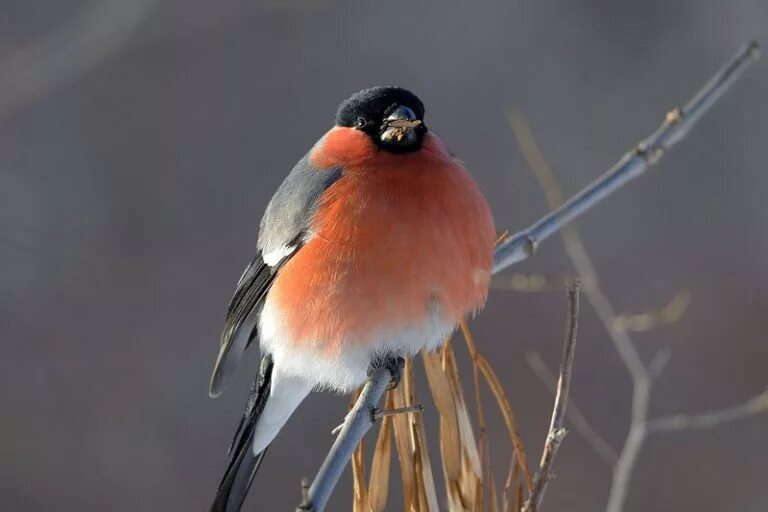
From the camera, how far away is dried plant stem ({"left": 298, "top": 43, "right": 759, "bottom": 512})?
1678 millimetres

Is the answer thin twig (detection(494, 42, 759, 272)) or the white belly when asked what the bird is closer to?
the white belly

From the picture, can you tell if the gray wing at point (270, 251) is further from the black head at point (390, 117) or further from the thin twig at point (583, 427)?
the thin twig at point (583, 427)

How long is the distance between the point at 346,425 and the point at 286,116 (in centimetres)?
435

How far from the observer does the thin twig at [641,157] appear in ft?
6.29

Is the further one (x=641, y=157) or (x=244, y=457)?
(x=244, y=457)

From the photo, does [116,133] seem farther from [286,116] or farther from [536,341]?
[536,341]

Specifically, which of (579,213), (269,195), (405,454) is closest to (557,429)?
(405,454)

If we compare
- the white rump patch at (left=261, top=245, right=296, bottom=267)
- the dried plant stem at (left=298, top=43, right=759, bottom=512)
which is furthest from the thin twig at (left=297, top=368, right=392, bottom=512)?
the white rump patch at (left=261, top=245, right=296, bottom=267)

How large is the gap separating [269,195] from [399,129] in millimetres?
3296

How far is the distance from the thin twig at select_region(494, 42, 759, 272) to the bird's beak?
15.4 inches

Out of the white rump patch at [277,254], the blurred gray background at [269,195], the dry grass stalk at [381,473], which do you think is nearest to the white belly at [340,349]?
the white rump patch at [277,254]

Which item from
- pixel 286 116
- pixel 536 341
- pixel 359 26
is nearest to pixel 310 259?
pixel 536 341

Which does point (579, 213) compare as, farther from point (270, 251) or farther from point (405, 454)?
point (270, 251)

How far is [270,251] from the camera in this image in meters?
2.66
